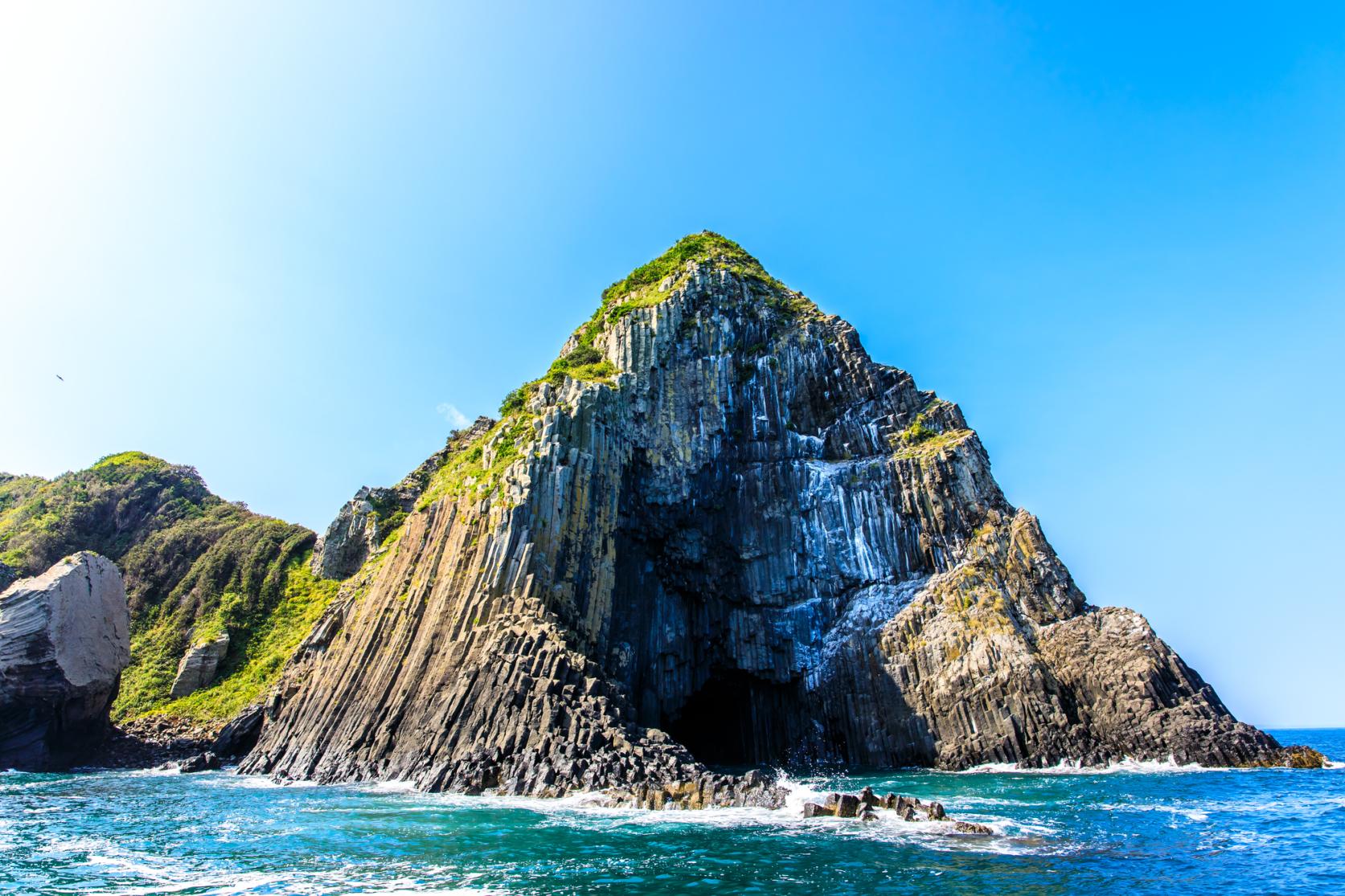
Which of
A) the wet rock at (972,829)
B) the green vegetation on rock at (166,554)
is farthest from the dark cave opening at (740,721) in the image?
the green vegetation on rock at (166,554)

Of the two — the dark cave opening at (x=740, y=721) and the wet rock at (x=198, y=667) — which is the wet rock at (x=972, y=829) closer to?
the dark cave opening at (x=740, y=721)

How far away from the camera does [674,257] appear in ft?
203

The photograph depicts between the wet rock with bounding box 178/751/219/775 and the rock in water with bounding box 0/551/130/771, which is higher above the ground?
the rock in water with bounding box 0/551/130/771

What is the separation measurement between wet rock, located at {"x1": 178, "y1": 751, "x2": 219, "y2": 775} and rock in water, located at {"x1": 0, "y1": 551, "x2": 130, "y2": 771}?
693 cm

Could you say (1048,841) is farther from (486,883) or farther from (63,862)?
(63,862)

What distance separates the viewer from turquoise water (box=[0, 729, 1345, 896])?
13.3 m

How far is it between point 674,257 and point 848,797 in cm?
4916

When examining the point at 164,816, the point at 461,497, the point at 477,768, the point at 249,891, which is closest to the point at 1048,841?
the point at 249,891

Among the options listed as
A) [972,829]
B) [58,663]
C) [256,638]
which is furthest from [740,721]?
[58,663]

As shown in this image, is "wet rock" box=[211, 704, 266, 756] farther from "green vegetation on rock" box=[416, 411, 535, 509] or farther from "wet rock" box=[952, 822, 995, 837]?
"wet rock" box=[952, 822, 995, 837]

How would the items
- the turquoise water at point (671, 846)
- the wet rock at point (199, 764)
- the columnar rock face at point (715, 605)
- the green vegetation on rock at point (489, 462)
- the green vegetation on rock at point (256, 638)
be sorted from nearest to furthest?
the turquoise water at point (671, 846) → the columnar rock face at point (715, 605) → the wet rock at point (199, 764) → the green vegetation on rock at point (489, 462) → the green vegetation on rock at point (256, 638)

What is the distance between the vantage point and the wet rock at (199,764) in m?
38.0

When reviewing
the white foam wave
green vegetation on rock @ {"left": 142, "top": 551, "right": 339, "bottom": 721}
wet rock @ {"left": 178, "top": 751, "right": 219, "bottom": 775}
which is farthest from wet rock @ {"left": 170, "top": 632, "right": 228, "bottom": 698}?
the white foam wave

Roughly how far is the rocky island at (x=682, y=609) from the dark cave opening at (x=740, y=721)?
0.18m
